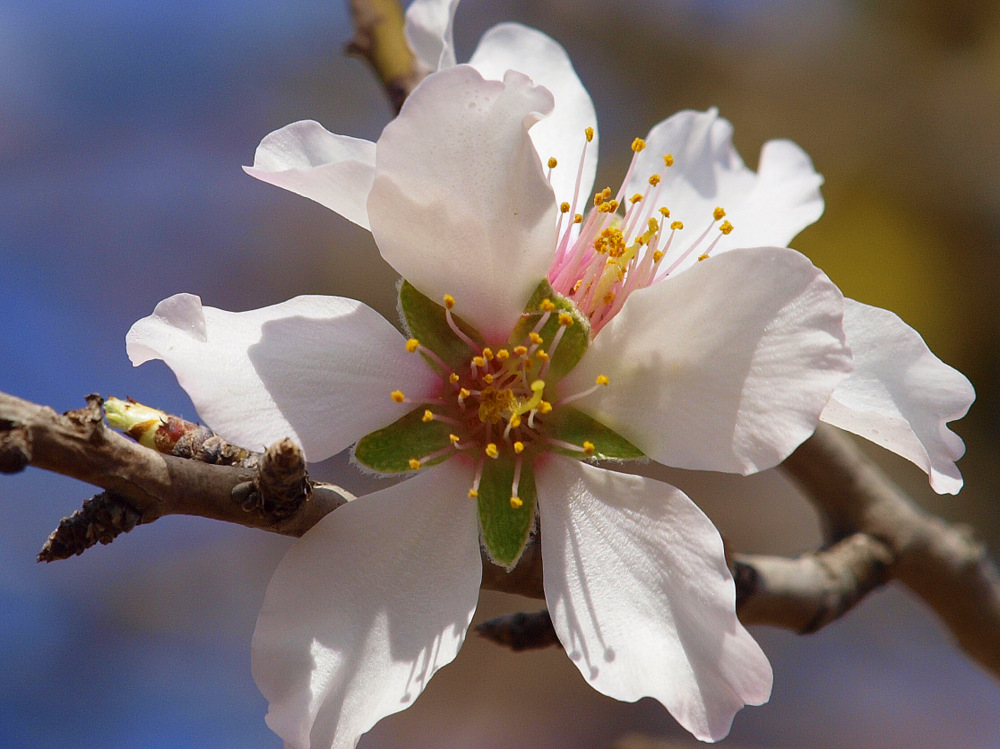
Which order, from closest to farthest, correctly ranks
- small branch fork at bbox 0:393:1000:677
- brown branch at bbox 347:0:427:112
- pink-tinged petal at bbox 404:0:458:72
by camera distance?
small branch fork at bbox 0:393:1000:677 → pink-tinged petal at bbox 404:0:458:72 → brown branch at bbox 347:0:427:112

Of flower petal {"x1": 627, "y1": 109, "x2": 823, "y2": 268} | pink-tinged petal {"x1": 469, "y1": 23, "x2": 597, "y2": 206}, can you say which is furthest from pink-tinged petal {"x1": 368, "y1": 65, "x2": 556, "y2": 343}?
flower petal {"x1": 627, "y1": 109, "x2": 823, "y2": 268}

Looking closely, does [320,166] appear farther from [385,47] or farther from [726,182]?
[385,47]

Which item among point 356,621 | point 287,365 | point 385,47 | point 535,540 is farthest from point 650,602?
point 385,47

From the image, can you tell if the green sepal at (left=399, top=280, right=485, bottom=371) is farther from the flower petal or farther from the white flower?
the flower petal

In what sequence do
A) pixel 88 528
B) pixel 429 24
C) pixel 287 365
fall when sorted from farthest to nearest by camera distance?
pixel 429 24, pixel 287 365, pixel 88 528

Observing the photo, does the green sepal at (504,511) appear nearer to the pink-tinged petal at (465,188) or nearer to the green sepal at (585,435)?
the green sepal at (585,435)

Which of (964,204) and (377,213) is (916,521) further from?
(964,204)
